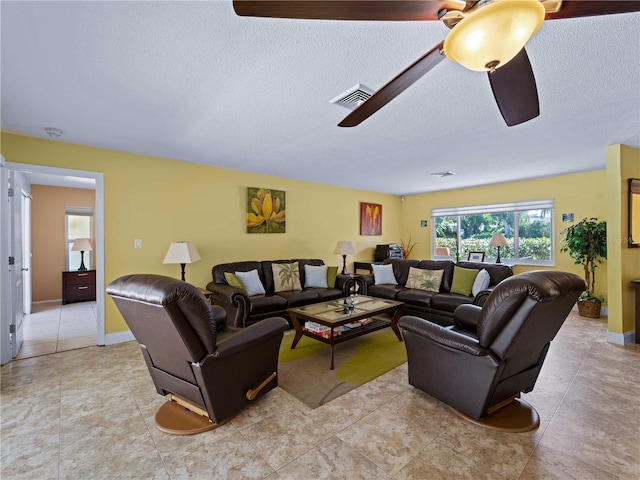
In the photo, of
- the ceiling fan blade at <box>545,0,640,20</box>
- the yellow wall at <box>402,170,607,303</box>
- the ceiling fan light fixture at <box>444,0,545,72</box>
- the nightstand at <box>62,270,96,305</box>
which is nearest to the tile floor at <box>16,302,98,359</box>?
the nightstand at <box>62,270,96,305</box>

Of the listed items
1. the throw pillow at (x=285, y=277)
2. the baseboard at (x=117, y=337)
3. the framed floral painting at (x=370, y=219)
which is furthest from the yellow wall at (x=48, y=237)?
the framed floral painting at (x=370, y=219)

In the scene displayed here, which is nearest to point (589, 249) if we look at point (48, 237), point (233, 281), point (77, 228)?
point (233, 281)

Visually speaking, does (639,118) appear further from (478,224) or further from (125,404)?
(125,404)

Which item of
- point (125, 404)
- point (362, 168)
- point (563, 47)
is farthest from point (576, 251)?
point (125, 404)

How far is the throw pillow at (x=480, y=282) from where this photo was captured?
415 centimetres

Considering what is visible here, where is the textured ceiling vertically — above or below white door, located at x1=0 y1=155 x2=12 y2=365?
above

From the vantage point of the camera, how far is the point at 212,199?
462 cm

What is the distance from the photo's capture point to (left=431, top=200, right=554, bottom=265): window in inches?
216

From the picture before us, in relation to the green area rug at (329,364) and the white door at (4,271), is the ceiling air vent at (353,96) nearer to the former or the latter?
the green area rug at (329,364)

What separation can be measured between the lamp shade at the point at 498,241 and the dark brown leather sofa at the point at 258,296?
9.93 ft

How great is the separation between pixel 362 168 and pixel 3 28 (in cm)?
393

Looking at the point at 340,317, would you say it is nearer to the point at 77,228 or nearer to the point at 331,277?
the point at 331,277

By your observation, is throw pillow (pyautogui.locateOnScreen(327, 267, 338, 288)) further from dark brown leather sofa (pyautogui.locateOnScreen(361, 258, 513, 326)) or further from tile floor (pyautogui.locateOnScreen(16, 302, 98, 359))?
tile floor (pyautogui.locateOnScreen(16, 302, 98, 359))

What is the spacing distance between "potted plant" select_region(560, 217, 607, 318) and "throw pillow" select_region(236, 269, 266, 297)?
15.9 feet
